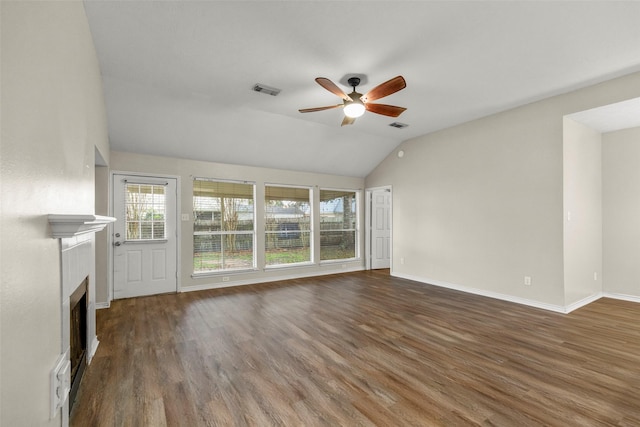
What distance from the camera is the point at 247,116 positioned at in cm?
470

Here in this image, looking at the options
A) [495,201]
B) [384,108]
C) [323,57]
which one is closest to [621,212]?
[495,201]

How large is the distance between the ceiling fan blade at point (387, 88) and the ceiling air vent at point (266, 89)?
47.8 inches

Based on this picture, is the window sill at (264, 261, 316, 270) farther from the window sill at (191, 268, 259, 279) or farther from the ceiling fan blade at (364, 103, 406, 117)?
the ceiling fan blade at (364, 103, 406, 117)

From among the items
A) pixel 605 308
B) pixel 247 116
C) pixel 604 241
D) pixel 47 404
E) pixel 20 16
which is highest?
pixel 247 116

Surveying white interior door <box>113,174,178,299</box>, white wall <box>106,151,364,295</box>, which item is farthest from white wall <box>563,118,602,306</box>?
white interior door <box>113,174,178,299</box>

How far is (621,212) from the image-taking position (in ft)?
15.2

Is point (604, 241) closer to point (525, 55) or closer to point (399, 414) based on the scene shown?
point (525, 55)

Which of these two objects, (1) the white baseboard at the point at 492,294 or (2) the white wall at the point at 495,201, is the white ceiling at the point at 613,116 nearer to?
A: (2) the white wall at the point at 495,201

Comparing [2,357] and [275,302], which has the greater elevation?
[2,357]

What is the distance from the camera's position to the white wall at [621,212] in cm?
449

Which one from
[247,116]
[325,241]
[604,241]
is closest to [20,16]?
[247,116]

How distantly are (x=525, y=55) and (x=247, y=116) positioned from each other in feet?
12.0

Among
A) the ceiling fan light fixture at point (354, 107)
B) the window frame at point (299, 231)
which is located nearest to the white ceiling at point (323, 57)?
the ceiling fan light fixture at point (354, 107)

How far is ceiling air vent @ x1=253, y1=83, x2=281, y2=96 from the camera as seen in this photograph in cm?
368
